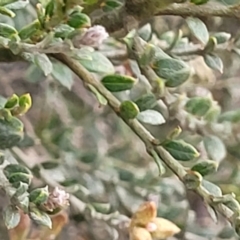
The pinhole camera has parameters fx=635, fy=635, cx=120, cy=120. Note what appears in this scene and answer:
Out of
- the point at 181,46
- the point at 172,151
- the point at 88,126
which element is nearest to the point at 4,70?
the point at 88,126

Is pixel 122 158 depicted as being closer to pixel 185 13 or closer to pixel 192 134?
pixel 192 134

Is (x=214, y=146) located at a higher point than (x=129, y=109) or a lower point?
lower

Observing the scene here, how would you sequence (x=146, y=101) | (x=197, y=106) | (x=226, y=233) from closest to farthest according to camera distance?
(x=146, y=101), (x=197, y=106), (x=226, y=233)

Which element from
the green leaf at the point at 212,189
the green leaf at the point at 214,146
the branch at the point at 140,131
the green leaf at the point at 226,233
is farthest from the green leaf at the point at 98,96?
the green leaf at the point at 226,233

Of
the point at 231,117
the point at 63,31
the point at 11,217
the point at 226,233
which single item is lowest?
the point at 226,233

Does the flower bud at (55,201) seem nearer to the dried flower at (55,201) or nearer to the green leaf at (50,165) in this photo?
the dried flower at (55,201)

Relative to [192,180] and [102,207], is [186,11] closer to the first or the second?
[192,180]

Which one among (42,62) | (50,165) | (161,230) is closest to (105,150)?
(50,165)

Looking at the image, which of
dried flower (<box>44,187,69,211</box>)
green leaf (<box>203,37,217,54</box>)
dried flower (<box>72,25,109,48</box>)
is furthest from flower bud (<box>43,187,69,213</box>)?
green leaf (<box>203,37,217,54</box>)
